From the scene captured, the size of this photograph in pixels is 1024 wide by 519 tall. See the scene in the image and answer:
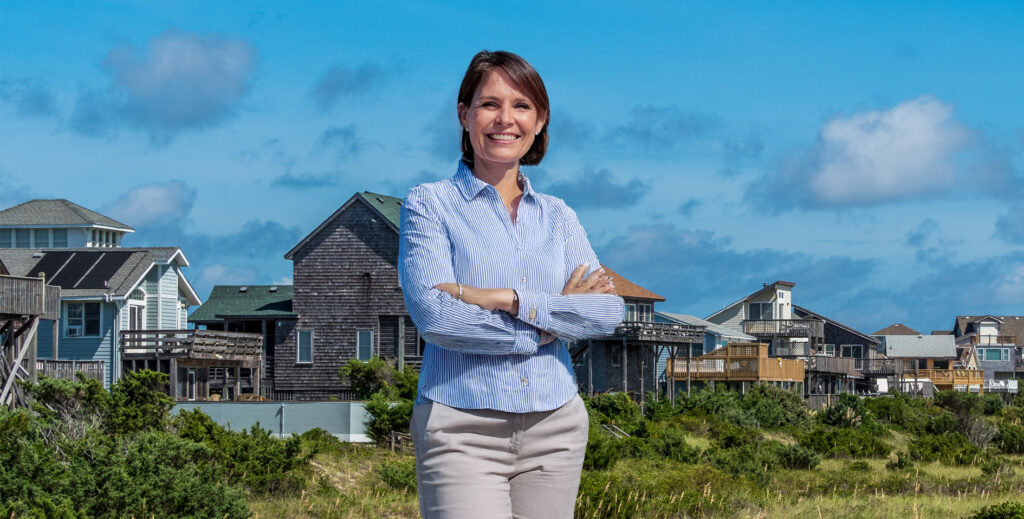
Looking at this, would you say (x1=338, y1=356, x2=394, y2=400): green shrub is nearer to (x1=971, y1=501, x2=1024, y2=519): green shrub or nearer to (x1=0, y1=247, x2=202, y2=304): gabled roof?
(x1=0, y1=247, x2=202, y2=304): gabled roof

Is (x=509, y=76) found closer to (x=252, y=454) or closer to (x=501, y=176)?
(x=501, y=176)

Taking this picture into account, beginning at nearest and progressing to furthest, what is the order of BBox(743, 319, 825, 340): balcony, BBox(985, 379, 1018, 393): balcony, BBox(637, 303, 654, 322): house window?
1. BBox(637, 303, 654, 322): house window
2. BBox(743, 319, 825, 340): balcony
3. BBox(985, 379, 1018, 393): balcony

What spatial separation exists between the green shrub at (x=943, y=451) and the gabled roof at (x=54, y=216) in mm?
37140

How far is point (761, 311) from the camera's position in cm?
7606

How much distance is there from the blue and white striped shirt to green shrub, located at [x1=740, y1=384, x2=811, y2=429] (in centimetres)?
3663

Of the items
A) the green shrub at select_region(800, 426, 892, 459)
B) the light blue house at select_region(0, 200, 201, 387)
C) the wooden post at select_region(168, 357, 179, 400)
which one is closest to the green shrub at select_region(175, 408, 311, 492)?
the green shrub at select_region(800, 426, 892, 459)

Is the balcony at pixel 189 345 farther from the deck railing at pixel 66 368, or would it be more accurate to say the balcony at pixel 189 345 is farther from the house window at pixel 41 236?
the house window at pixel 41 236

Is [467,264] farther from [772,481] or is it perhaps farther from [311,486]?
[772,481]

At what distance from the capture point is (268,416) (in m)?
28.3

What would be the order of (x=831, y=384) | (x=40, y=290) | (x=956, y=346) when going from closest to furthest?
(x=40, y=290)
(x=831, y=384)
(x=956, y=346)

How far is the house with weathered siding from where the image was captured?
42812mm

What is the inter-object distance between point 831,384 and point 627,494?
219 ft

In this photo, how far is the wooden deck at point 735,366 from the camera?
54719 millimetres

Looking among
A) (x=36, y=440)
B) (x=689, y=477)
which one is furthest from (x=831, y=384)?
(x=36, y=440)
